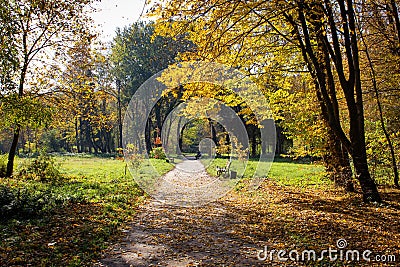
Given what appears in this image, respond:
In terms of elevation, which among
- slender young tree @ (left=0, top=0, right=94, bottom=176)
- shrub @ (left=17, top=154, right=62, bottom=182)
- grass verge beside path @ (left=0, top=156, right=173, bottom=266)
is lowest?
Answer: grass verge beside path @ (left=0, top=156, right=173, bottom=266)

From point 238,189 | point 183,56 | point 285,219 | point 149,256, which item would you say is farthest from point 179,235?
point 238,189

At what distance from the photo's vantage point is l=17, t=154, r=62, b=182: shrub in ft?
42.9

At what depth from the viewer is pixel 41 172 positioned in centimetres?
1321

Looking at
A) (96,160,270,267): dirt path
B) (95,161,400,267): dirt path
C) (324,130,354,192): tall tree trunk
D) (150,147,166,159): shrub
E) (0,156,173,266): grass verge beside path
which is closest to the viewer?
(0,156,173,266): grass verge beside path

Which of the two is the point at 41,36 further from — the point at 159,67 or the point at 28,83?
the point at 159,67

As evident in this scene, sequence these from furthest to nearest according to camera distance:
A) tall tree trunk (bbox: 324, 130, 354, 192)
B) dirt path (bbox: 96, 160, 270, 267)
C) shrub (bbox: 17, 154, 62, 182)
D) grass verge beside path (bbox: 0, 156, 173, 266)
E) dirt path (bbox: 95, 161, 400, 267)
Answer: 1. shrub (bbox: 17, 154, 62, 182)
2. tall tree trunk (bbox: 324, 130, 354, 192)
3. dirt path (bbox: 95, 161, 400, 267)
4. dirt path (bbox: 96, 160, 270, 267)
5. grass verge beside path (bbox: 0, 156, 173, 266)

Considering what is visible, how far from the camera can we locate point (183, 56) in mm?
9766

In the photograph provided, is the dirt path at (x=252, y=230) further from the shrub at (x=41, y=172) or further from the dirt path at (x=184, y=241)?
the shrub at (x=41, y=172)

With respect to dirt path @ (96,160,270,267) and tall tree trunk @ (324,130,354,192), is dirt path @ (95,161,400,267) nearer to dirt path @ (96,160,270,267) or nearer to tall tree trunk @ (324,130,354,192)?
dirt path @ (96,160,270,267)

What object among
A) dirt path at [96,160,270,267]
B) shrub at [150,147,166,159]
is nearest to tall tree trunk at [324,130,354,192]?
dirt path at [96,160,270,267]

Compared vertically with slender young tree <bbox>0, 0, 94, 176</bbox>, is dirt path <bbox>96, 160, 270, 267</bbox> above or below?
below

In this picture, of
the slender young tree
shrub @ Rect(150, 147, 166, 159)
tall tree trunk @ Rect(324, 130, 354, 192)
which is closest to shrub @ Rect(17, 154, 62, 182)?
the slender young tree

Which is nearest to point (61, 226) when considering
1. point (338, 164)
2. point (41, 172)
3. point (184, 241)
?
point (184, 241)

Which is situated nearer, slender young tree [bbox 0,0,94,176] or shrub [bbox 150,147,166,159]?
slender young tree [bbox 0,0,94,176]
